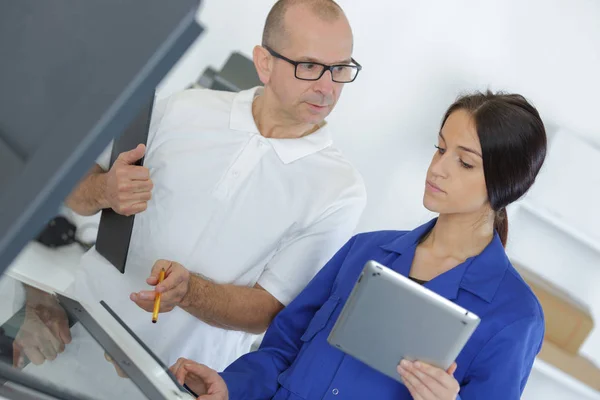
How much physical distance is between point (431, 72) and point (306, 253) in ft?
5.99

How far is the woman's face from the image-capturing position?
4.74 ft

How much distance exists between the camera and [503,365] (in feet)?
4.35

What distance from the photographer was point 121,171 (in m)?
1.61

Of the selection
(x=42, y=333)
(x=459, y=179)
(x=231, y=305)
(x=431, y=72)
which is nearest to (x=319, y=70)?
(x=459, y=179)

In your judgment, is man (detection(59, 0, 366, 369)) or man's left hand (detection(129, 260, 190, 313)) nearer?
man's left hand (detection(129, 260, 190, 313))

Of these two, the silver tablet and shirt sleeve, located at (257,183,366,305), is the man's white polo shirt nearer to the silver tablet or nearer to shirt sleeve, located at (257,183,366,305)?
shirt sleeve, located at (257,183,366,305)

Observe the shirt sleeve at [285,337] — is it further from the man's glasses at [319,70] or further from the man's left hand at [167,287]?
the man's glasses at [319,70]

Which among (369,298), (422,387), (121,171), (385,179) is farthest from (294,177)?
(385,179)

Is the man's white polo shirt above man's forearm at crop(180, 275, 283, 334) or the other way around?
above

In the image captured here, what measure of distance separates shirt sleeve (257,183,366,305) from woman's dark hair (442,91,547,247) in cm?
37

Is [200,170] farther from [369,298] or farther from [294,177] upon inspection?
[369,298]

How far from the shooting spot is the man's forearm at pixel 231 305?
1633 millimetres

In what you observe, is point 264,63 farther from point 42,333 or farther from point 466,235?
point 42,333

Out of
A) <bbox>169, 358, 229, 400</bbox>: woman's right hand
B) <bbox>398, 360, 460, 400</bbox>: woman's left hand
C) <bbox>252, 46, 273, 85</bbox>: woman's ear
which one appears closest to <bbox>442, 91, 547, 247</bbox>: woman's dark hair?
<bbox>398, 360, 460, 400</bbox>: woman's left hand
